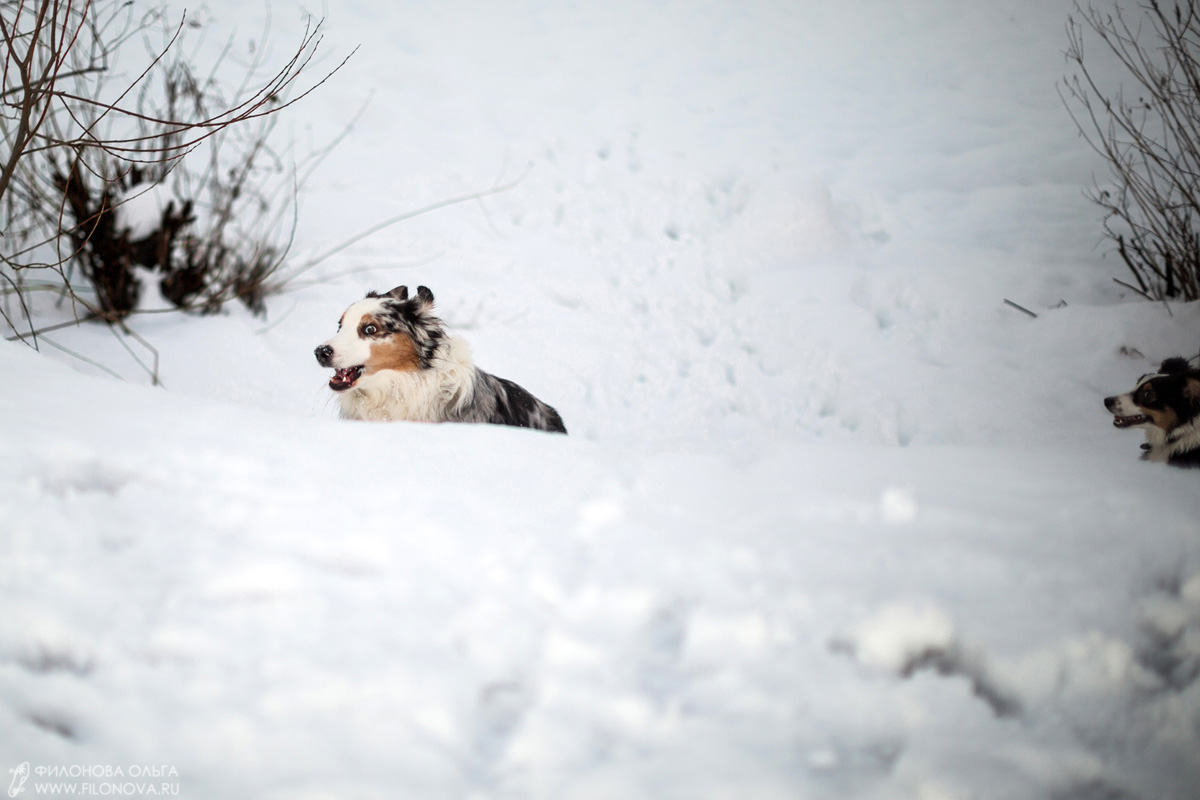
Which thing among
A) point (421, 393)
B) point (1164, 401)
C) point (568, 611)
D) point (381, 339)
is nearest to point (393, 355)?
point (381, 339)

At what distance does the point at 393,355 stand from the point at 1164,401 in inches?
124

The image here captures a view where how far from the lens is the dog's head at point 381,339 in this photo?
277cm

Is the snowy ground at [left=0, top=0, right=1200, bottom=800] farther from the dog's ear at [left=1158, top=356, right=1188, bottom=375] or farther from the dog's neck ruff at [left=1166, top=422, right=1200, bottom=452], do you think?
the dog's ear at [left=1158, top=356, right=1188, bottom=375]

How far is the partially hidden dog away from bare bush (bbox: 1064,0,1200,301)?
1.25 meters

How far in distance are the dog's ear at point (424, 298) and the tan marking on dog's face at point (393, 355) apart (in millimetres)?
163

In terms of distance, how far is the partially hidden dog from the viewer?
114 inches

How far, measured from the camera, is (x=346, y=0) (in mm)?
6801

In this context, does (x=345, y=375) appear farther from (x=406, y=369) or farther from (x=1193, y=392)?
(x=1193, y=392)

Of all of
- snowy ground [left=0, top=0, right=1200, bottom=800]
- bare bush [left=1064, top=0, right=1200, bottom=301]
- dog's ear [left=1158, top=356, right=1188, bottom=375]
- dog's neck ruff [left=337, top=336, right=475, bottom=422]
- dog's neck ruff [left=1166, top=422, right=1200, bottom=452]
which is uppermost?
bare bush [left=1064, top=0, right=1200, bottom=301]

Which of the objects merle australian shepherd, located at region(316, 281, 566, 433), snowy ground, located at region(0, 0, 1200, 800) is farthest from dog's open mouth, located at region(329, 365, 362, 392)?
snowy ground, located at region(0, 0, 1200, 800)

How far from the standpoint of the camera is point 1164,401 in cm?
297

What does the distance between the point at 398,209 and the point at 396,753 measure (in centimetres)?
488

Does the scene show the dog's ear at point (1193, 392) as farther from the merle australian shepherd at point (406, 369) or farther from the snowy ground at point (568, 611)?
the merle australian shepherd at point (406, 369)

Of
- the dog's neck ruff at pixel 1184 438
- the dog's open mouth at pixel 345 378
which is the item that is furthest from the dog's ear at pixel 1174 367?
the dog's open mouth at pixel 345 378
